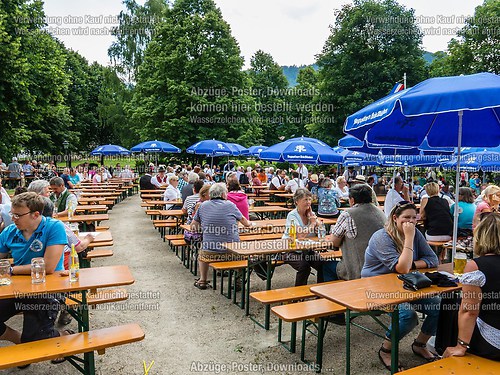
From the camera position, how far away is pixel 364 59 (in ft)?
89.7

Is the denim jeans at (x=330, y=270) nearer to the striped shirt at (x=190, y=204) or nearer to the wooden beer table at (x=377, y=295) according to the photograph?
the wooden beer table at (x=377, y=295)

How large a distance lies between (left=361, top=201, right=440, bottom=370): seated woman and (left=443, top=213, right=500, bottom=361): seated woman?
0.84 meters

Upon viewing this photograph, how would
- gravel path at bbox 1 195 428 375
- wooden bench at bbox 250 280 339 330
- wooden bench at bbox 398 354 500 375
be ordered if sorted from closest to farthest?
wooden bench at bbox 398 354 500 375
gravel path at bbox 1 195 428 375
wooden bench at bbox 250 280 339 330

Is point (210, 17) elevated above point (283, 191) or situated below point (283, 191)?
above

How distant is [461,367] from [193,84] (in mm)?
25413

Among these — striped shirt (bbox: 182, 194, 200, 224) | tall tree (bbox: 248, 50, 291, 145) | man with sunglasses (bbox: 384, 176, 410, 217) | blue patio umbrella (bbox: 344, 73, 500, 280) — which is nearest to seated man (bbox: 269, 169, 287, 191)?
man with sunglasses (bbox: 384, 176, 410, 217)

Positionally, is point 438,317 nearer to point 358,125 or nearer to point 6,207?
point 358,125

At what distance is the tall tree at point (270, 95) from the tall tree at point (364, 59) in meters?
16.2

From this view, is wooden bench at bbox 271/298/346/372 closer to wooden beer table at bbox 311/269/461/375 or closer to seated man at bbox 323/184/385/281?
wooden beer table at bbox 311/269/461/375

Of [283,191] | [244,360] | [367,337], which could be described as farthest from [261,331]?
[283,191]

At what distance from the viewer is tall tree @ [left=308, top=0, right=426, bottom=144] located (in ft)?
85.2

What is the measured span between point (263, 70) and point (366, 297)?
50.4 metres

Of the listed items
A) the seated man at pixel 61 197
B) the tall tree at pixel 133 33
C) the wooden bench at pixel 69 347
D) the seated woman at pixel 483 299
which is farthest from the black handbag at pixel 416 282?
the tall tree at pixel 133 33

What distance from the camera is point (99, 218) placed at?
23.4 ft
